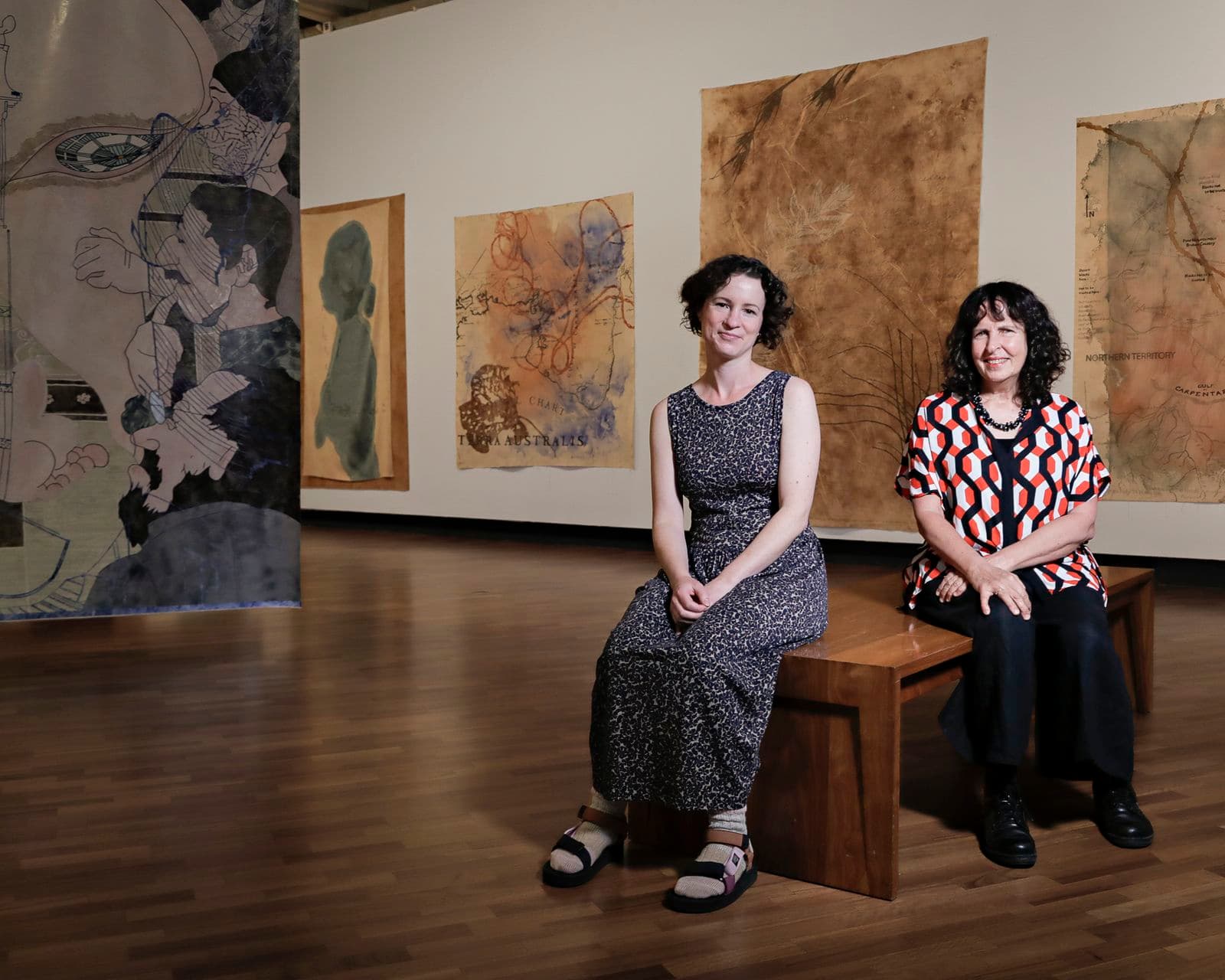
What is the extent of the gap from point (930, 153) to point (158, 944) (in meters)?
6.25

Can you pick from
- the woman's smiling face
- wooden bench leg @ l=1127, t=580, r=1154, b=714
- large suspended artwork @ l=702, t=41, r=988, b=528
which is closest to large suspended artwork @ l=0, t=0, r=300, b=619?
the woman's smiling face

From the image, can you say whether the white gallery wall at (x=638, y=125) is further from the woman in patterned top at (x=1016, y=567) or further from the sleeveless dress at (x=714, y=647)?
the sleeveless dress at (x=714, y=647)

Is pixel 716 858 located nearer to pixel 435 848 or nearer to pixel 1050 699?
pixel 435 848

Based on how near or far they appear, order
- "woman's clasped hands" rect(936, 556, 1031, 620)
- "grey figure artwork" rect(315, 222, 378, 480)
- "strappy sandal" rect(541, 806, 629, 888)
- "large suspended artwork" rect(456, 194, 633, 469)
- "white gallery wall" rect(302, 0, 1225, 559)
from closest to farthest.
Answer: "strappy sandal" rect(541, 806, 629, 888) → "woman's clasped hands" rect(936, 556, 1031, 620) → "white gallery wall" rect(302, 0, 1225, 559) → "large suspended artwork" rect(456, 194, 633, 469) → "grey figure artwork" rect(315, 222, 378, 480)

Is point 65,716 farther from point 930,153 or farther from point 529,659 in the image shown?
point 930,153

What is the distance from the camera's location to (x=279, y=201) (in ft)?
16.7

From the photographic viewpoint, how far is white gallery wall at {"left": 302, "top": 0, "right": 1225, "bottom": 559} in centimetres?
667

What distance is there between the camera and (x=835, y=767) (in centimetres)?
247

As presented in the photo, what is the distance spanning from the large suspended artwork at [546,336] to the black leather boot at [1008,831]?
6.02 meters

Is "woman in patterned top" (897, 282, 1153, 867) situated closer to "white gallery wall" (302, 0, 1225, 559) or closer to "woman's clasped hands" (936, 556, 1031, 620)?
"woman's clasped hands" (936, 556, 1031, 620)

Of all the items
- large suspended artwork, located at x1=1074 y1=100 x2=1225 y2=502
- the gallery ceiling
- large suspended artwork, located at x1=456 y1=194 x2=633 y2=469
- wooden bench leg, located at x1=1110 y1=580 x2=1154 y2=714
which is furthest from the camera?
the gallery ceiling

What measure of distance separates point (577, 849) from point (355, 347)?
8181 mm

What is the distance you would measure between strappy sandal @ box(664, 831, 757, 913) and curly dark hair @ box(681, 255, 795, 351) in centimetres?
112

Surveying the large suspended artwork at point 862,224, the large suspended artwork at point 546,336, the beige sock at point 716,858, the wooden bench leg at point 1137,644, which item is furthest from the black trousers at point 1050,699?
the large suspended artwork at point 546,336
